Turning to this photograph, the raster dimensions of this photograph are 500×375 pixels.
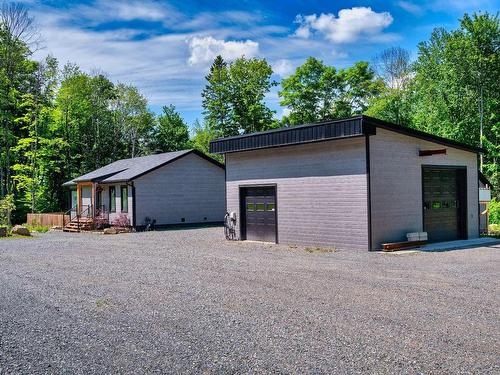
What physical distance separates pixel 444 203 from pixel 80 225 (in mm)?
19376

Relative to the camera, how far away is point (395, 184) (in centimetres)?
1433

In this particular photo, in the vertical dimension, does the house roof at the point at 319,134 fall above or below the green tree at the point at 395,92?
below

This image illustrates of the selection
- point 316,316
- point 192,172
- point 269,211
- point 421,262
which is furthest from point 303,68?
point 316,316

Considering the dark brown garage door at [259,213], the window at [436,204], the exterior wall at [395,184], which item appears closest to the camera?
the exterior wall at [395,184]

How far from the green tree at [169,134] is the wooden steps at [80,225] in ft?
83.0

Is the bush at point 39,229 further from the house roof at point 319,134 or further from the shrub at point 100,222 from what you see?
the house roof at point 319,134

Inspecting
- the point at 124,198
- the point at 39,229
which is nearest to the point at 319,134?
the point at 124,198

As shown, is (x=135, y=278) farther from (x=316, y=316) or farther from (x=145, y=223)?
(x=145, y=223)

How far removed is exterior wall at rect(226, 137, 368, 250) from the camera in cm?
1391

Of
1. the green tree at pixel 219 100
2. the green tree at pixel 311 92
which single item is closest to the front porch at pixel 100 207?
the green tree at pixel 219 100

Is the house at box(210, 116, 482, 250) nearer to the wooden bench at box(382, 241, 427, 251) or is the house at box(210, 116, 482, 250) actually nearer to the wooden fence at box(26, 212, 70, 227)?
the wooden bench at box(382, 241, 427, 251)

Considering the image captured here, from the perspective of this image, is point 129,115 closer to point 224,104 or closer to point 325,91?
point 224,104

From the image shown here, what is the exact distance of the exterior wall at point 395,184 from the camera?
13.8 meters

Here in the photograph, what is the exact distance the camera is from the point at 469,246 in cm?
1460
